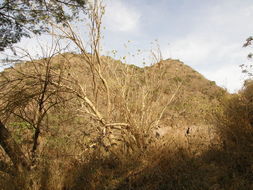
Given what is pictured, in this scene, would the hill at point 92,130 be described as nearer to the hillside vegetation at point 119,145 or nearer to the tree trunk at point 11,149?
the hillside vegetation at point 119,145

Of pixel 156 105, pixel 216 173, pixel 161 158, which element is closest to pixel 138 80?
pixel 156 105

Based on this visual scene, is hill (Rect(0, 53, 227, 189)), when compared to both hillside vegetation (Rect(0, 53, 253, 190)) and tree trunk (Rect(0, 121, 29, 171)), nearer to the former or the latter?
hillside vegetation (Rect(0, 53, 253, 190))

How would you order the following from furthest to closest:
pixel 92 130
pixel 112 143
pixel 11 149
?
1. pixel 92 130
2. pixel 112 143
3. pixel 11 149

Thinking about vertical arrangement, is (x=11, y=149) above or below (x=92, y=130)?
below

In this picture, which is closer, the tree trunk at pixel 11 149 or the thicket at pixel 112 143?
the thicket at pixel 112 143

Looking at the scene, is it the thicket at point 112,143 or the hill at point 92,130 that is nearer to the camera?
the thicket at point 112,143

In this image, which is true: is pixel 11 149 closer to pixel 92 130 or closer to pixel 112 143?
pixel 92 130

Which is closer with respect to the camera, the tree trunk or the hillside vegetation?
the hillside vegetation

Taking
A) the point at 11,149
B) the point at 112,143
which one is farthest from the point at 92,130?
the point at 11,149

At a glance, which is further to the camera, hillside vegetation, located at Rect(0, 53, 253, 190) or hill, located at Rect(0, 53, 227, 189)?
hill, located at Rect(0, 53, 227, 189)

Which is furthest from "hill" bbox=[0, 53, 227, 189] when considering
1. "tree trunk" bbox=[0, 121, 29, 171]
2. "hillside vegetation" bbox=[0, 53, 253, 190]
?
"tree trunk" bbox=[0, 121, 29, 171]

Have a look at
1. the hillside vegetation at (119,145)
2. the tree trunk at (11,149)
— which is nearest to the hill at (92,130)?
the hillside vegetation at (119,145)

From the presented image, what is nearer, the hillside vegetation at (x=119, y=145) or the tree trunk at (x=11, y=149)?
the hillside vegetation at (x=119, y=145)

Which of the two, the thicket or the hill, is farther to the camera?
the hill
